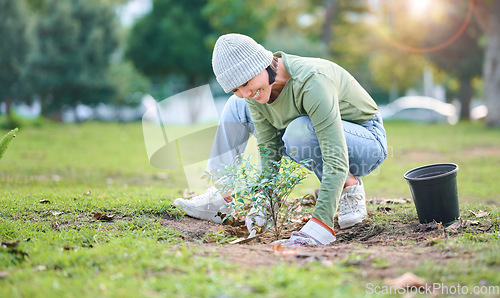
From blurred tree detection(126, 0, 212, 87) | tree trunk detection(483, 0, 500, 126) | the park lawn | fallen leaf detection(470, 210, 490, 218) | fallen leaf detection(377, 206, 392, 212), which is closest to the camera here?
the park lawn

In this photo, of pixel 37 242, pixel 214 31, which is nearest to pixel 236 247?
pixel 37 242

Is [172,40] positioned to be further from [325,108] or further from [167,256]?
[167,256]

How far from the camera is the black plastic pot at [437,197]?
11.1 feet

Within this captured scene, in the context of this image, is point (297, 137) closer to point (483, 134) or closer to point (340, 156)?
point (340, 156)

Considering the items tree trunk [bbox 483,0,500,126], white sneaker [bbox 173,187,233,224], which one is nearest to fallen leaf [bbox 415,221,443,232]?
white sneaker [bbox 173,187,233,224]

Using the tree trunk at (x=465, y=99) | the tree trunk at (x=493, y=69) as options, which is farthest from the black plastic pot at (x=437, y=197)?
the tree trunk at (x=465, y=99)

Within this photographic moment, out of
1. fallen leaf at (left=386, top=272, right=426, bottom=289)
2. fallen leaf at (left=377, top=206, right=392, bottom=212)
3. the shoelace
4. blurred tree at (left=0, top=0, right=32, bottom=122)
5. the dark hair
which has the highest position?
blurred tree at (left=0, top=0, right=32, bottom=122)

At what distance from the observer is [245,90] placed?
10.2 ft

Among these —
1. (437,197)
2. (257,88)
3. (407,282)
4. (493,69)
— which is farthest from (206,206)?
(493,69)

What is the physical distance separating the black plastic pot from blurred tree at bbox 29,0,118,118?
1937cm

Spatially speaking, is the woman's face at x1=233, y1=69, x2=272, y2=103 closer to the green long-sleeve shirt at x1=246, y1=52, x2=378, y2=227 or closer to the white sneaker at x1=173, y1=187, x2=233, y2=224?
the green long-sleeve shirt at x1=246, y1=52, x2=378, y2=227

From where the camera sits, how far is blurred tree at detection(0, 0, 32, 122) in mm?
16688

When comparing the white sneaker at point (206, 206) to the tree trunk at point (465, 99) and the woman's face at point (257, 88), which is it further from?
the tree trunk at point (465, 99)

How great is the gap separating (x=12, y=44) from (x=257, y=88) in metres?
16.7
